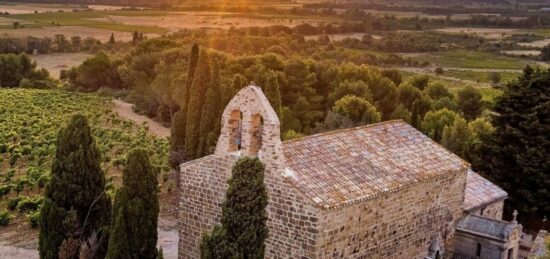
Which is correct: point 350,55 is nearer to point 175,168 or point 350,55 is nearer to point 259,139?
point 175,168

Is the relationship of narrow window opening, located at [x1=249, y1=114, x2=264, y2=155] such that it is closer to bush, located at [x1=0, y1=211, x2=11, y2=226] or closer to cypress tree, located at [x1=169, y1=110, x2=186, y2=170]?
bush, located at [x1=0, y1=211, x2=11, y2=226]

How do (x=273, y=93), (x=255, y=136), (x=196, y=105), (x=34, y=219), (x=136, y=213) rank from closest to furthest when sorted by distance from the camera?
(x=136, y=213) → (x=255, y=136) → (x=34, y=219) → (x=196, y=105) → (x=273, y=93)

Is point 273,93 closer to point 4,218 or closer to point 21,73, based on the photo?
point 4,218

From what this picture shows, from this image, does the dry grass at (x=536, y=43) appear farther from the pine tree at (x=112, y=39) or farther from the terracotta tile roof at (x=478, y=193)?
the terracotta tile roof at (x=478, y=193)

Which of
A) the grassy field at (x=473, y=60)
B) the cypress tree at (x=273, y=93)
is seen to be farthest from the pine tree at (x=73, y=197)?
the grassy field at (x=473, y=60)

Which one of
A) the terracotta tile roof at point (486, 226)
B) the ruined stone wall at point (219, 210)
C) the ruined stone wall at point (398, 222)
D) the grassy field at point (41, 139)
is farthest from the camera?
the grassy field at point (41, 139)

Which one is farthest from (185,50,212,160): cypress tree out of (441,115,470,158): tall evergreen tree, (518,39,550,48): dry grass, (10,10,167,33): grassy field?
(518,39,550,48): dry grass

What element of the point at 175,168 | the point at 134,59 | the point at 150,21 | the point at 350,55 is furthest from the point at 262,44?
the point at 175,168

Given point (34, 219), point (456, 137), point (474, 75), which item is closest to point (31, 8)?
point (474, 75)
